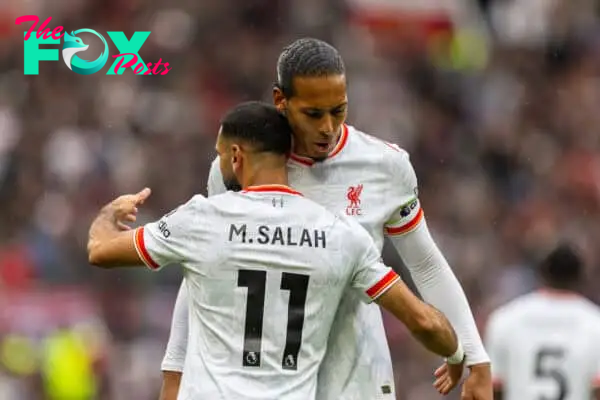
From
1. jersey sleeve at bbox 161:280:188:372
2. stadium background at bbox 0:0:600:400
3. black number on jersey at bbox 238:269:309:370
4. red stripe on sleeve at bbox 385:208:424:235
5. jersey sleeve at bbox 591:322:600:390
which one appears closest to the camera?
black number on jersey at bbox 238:269:309:370

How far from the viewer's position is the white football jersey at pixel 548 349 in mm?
8508

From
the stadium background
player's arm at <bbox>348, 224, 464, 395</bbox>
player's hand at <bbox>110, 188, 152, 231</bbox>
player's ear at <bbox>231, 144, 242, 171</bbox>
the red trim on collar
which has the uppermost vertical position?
the stadium background

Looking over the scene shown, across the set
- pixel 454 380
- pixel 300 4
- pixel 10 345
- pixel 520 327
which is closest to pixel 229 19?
pixel 300 4

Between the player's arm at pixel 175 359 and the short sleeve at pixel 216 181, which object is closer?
the short sleeve at pixel 216 181

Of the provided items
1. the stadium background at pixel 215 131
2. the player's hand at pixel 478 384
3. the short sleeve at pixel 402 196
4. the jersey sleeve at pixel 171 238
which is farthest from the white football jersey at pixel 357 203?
the stadium background at pixel 215 131

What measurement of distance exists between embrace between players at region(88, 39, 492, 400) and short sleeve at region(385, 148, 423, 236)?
0.10m

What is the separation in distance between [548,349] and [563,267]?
1.32 feet

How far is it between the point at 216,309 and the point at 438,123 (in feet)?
38.3

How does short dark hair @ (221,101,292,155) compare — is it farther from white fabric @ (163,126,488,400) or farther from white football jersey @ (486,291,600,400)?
white football jersey @ (486,291,600,400)

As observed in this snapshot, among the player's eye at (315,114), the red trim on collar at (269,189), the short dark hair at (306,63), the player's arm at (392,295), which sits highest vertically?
the short dark hair at (306,63)

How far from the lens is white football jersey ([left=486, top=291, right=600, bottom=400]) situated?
8508mm

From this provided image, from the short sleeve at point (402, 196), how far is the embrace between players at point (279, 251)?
0.10 meters

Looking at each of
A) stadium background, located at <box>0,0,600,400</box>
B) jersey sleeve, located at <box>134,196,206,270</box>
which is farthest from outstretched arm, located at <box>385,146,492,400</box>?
stadium background, located at <box>0,0,600,400</box>

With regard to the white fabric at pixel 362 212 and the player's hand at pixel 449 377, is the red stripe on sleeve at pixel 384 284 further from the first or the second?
the player's hand at pixel 449 377
